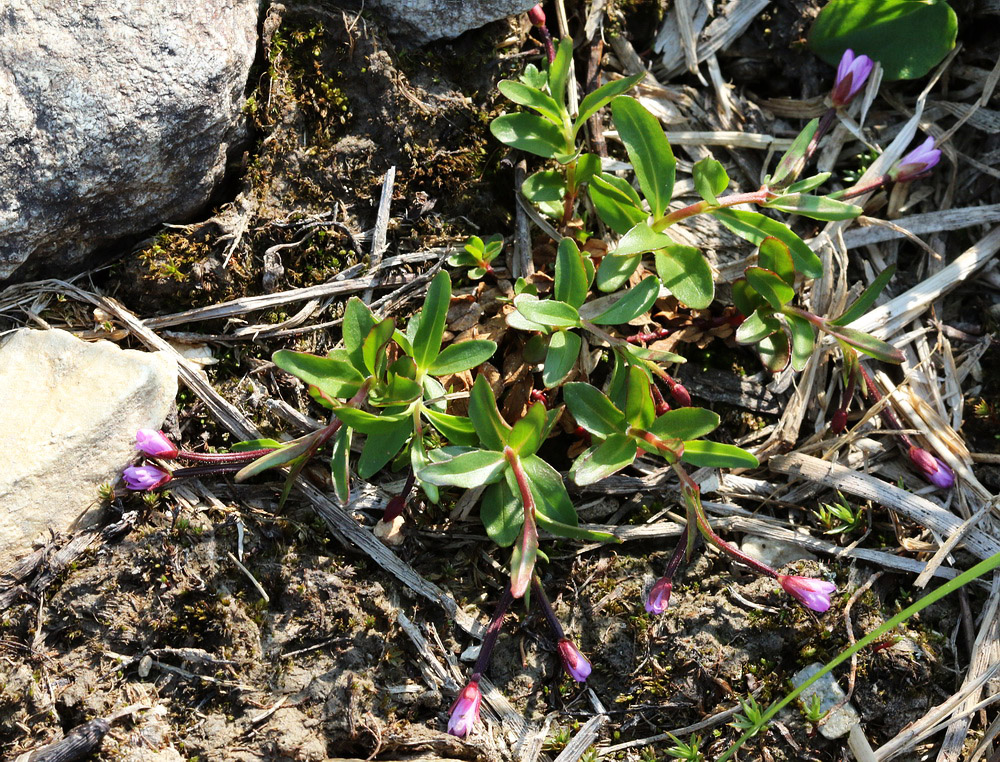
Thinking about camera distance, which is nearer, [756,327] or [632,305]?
[632,305]

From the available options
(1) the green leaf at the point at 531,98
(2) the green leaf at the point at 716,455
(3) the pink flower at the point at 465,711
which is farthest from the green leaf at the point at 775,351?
(3) the pink flower at the point at 465,711

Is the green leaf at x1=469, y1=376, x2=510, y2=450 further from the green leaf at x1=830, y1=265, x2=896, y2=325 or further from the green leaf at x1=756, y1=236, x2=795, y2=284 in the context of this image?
the green leaf at x1=830, y1=265, x2=896, y2=325

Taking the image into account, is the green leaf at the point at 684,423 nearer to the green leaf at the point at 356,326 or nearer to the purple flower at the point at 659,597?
the purple flower at the point at 659,597

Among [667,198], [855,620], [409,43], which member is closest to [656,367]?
[667,198]

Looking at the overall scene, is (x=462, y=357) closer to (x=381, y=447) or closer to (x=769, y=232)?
(x=381, y=447)

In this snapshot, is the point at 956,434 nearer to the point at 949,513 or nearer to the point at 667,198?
the point at 949,513

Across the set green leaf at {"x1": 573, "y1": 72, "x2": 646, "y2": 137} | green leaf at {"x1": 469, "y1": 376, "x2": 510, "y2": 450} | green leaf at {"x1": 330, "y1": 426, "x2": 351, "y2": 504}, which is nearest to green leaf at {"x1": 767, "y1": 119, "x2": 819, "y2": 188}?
green leaf at {"x1": 573, "y1": 72, "x2": 646, "y2": 137}

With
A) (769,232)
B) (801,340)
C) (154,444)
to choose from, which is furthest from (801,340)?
(154,444)
